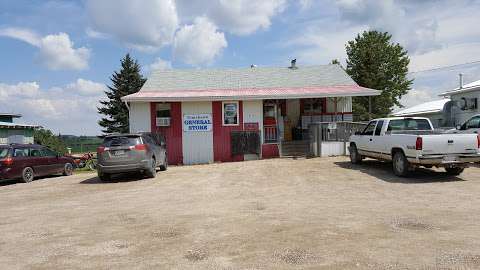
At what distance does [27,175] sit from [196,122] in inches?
313

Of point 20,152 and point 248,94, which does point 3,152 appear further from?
point 248,94

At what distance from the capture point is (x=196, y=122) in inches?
803

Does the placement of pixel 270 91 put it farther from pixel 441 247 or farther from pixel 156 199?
pixel 441 247

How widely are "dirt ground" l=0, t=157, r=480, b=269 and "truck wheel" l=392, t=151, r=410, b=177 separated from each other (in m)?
0.33

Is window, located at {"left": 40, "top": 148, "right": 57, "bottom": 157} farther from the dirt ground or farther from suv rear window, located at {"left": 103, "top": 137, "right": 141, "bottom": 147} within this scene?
the dirt ground

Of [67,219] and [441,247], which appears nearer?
[441,247]

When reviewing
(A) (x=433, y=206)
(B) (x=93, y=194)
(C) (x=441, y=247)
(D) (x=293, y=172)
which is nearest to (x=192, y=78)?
(D) (x=293, y=172)

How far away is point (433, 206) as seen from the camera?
7938 millimetres

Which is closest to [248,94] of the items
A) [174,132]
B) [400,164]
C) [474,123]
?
[174,132]

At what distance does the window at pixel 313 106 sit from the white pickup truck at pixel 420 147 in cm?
944

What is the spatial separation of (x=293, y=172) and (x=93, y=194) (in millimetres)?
6630

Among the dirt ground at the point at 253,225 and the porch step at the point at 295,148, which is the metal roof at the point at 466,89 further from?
the dirt ground at the point at 253,225

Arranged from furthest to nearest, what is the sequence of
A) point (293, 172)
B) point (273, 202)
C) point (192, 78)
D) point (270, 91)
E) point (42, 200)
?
point (192, 78), point (270, 91), point (293, 172), point (42, 200), point (273, 202)

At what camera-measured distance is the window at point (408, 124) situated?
1345 centimetres
